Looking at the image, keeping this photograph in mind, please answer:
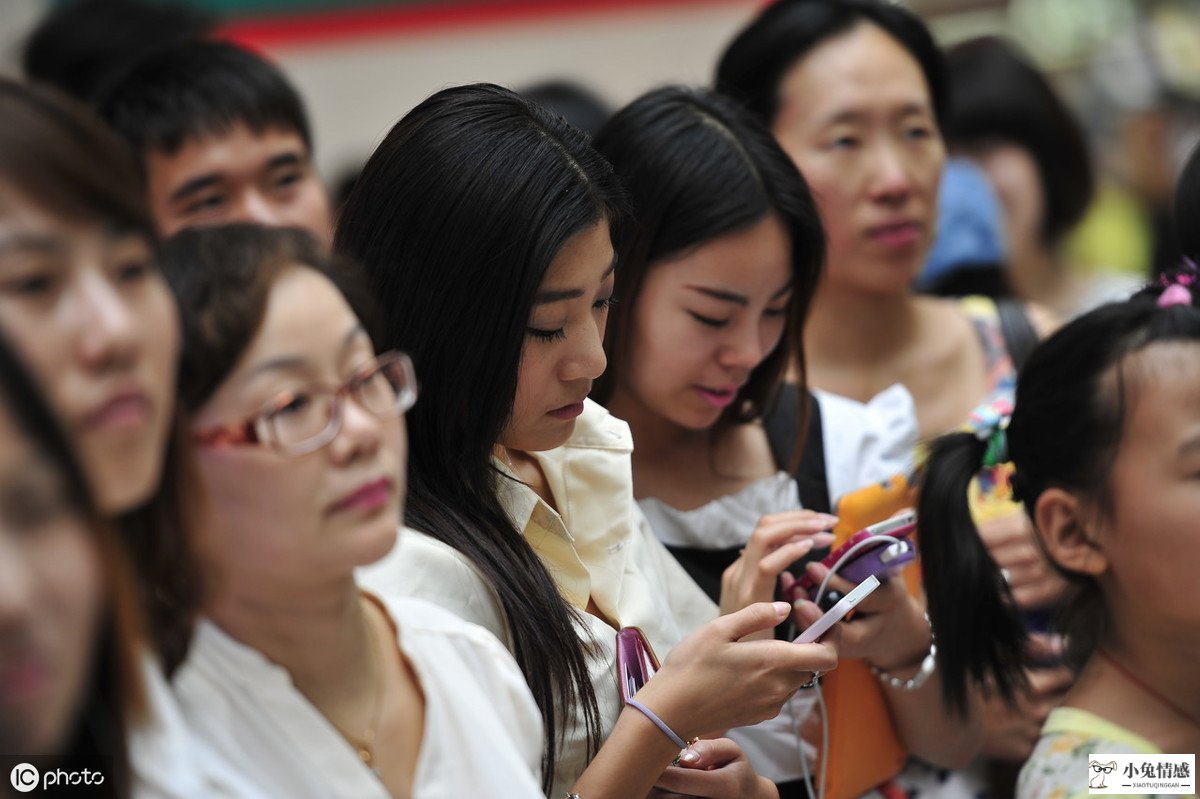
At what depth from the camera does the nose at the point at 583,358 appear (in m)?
1.83

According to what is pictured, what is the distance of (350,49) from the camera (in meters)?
6.53

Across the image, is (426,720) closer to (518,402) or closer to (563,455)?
(518,402)

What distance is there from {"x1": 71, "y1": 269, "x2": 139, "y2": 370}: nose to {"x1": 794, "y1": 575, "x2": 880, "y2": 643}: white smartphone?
1052 mm

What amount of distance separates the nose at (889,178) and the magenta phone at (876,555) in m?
0.99

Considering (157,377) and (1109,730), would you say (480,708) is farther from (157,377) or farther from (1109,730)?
(1109,730)

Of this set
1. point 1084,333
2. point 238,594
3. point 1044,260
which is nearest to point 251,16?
point 1044,260

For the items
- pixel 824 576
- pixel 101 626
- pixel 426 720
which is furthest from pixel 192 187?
pixel 101 626

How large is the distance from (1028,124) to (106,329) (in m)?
3.36

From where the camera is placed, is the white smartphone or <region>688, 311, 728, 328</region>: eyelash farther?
<region>688, 311, 728, 328</region>: eyelash

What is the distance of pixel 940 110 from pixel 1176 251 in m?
0.69

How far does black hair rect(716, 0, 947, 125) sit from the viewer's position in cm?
298

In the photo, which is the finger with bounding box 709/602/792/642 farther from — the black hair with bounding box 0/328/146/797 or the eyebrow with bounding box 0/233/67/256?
the eyebrow with bounding box 0/233/67/256

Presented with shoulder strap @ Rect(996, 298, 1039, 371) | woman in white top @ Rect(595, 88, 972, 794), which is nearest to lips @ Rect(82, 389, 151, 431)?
woman in white top @ Rect(595, 88, 972, 794)

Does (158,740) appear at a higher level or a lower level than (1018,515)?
higher
